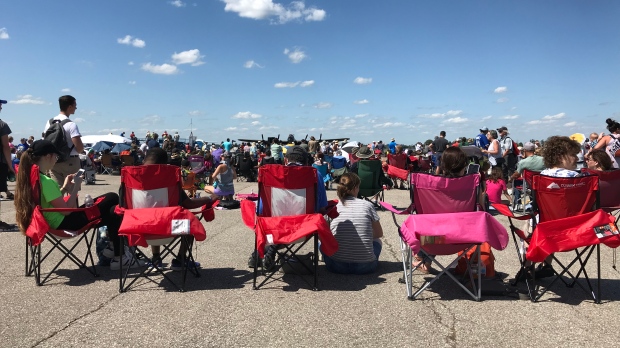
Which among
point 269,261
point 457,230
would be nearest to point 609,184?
point 457,230

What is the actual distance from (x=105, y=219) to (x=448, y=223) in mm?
3374

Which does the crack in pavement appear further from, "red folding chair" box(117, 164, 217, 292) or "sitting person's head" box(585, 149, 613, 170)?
"sitting person's head" box(585, 149, 613, 170)

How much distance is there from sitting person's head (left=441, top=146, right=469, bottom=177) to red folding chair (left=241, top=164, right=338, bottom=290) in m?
1.20

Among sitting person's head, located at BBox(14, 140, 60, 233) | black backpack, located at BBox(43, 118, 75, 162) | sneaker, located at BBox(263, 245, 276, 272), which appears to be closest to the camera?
sitting person's head, located at BBox(14, 140, 60, 233)

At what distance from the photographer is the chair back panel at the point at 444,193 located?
369 centimetres

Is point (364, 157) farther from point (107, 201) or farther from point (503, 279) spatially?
point (107, 201)

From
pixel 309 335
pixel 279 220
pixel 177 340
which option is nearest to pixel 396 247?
pixel 279 220

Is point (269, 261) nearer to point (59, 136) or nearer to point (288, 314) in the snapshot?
point (288, 314)

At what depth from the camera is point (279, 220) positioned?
3889 mm

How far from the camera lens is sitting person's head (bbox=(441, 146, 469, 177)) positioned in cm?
392

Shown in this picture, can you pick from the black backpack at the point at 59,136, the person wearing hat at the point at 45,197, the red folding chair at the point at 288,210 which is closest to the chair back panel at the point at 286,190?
the red folding chair at the point at 288,210

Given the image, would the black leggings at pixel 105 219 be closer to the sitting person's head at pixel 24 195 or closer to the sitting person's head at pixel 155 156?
the sitting person's head at pixel 24 195

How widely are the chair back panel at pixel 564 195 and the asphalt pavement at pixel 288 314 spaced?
0.76 metres

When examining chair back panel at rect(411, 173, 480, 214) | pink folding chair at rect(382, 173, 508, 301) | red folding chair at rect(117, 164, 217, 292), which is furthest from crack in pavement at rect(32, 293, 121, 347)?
chair back panel at rect(411, 173, 480, 214)
